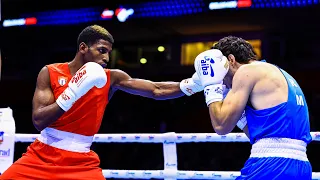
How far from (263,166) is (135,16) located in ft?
20.1

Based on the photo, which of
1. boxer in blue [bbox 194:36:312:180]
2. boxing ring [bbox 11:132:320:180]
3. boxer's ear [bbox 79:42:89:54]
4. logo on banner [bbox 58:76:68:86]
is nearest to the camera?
boxer in blue [bbox 194:36:312:180]

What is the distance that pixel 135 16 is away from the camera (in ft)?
25.8

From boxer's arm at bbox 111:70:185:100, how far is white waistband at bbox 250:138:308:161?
0.91 metres

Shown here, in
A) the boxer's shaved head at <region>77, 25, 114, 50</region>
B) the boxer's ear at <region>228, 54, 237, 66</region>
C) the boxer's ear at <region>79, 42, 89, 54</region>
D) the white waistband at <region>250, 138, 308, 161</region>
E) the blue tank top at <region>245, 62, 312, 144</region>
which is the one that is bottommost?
the white waistband at <region>250, 138, 308, 161</region>

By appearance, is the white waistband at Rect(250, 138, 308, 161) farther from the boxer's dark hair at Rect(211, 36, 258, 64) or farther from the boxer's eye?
the boxer's eye

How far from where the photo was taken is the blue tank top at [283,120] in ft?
6.47

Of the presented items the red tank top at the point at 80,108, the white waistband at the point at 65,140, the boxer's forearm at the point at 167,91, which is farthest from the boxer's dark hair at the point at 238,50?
the white waistband at the point at 65,140

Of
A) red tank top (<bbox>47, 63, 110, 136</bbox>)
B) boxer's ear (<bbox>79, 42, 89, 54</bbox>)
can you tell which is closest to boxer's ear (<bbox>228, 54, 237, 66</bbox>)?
red tank top (<bbox>47, 63, 110, 136</bbox>)

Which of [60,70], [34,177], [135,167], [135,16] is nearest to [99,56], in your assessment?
[60,70]

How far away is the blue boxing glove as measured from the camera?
6.90 ft

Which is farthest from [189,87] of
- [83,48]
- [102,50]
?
[83,48]

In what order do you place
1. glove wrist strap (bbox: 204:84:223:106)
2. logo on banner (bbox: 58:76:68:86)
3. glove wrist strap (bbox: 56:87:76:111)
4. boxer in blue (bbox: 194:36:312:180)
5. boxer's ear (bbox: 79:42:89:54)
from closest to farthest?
boxer in blue (bbox: 194:36:312:180)
glove wrist strap (bbox: 204:84:223:106)
glove wrist strap (bbox: 56:87:76:111)
logo on banner (bbox: 58:76:68:86)
boxer's ear (bbox: 79:42:89:54)

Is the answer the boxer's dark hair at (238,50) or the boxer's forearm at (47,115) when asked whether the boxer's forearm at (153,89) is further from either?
the boxer's dark hair at (238,50)

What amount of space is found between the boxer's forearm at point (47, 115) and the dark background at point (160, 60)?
5118mm
